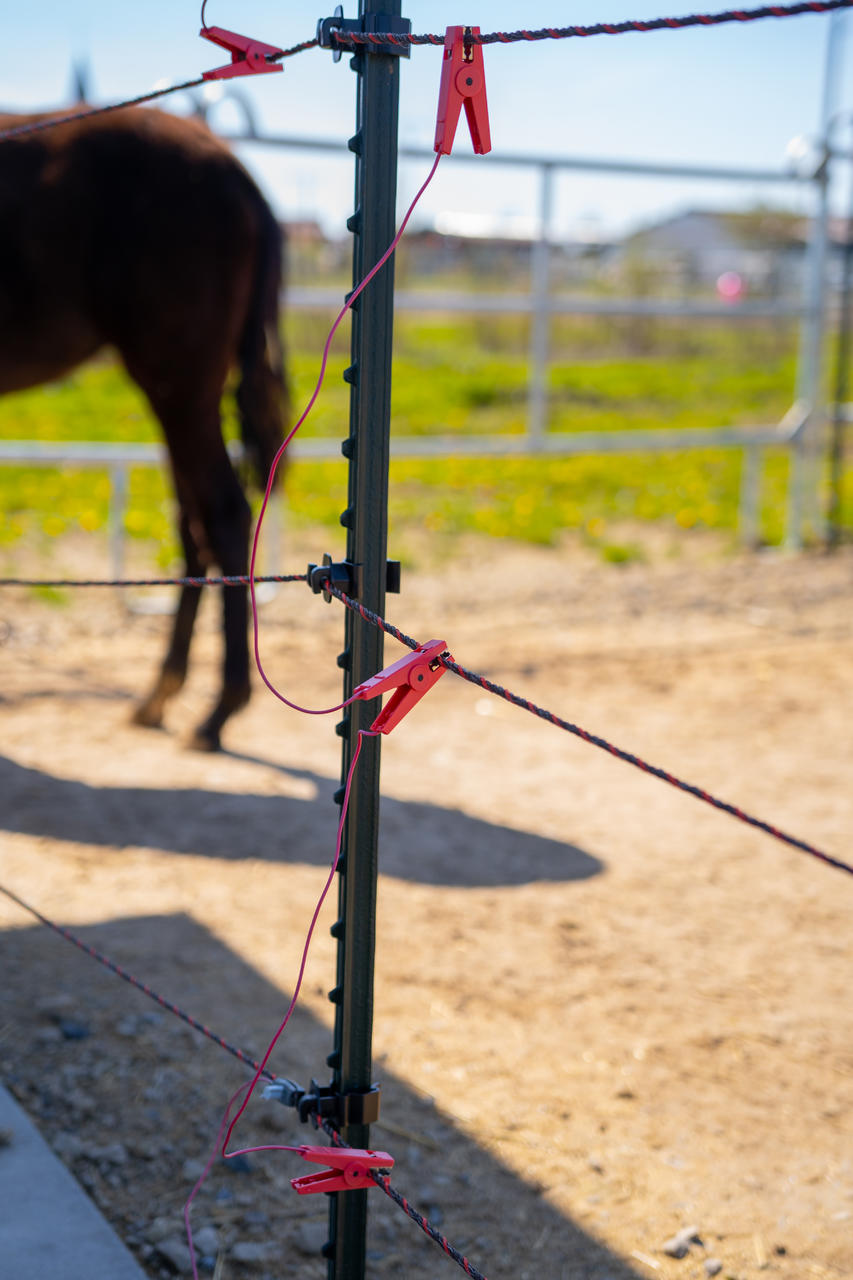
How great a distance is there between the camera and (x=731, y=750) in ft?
10.8

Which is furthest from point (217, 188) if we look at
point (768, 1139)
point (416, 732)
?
point (768, 1139)

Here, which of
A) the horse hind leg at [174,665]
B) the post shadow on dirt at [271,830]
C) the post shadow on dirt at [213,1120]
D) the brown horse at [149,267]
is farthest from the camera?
the horse hind leg at [174,665]

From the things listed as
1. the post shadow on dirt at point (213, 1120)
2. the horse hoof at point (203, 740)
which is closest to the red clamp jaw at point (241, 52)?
the post shadow on dirt at point (213, 1120)

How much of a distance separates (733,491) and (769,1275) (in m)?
6.00

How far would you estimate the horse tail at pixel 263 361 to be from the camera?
10.4 feet

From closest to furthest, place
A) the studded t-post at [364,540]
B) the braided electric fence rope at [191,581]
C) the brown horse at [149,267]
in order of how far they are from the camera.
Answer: the studded t-post at [364,540] < the braided electric fence rope at [191,581] < the brown horse at [149,267]

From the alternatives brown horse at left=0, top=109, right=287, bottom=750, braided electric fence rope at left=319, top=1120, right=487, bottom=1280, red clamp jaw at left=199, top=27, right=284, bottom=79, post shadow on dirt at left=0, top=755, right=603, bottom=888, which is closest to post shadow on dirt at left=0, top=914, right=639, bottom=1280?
braided electric fence rope at left=319, top=1120, right=487, bottom=1280

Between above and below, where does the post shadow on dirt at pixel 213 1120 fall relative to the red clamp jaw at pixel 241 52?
below

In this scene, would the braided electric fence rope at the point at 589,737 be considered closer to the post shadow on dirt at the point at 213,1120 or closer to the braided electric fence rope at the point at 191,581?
the braided electric fence rope at the point at 191,581

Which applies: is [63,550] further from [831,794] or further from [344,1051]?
[344,1051]

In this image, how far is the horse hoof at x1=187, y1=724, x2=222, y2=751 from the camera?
3.22m

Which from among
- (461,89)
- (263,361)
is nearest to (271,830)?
(263,361)

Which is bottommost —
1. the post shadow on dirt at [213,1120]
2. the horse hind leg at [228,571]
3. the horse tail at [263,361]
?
the post shadow on dirt at [213,1120]

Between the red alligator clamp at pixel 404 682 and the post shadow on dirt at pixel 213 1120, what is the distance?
672mm
